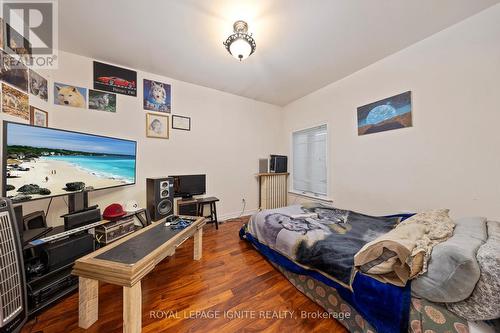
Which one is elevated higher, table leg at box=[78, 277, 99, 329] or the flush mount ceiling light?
the flush mount ceiling light

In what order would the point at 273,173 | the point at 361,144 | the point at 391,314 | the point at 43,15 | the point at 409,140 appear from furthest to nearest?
the point at 273,173
the point at 361,144
the point at 409,140
the point at 43,15
the point at 391,314

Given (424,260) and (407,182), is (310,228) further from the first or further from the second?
(407,182)

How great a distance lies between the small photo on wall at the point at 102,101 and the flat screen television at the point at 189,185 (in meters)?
1.39

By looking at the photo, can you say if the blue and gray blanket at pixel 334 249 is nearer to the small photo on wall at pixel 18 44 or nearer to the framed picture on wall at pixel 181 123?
the framed picture on wall at pixel 181 123

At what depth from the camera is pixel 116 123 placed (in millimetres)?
2531

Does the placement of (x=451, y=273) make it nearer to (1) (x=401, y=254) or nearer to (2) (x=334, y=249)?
(1) (x=401, y=254)

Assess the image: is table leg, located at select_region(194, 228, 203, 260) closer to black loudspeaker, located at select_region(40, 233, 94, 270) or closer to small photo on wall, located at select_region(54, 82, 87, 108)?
black loudspeaker, located at select_region(40, 233, 94, 270)

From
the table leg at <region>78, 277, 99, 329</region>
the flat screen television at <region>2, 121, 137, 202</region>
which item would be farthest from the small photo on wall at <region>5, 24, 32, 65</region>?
the table leg at <region>78, 277, 99, 329</region>

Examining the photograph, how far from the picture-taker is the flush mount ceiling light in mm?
1696

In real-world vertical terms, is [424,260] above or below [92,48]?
below

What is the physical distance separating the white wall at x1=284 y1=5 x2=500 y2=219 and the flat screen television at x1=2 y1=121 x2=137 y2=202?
3.47m

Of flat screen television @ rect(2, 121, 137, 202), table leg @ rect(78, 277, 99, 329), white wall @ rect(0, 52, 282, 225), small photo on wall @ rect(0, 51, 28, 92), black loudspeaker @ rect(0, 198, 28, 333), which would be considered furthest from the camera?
white wall @ rect(0, 52, 282, 225)

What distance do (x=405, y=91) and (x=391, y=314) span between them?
2458 mm

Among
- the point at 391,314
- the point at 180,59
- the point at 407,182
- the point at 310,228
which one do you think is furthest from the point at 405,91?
the point at 180,59
